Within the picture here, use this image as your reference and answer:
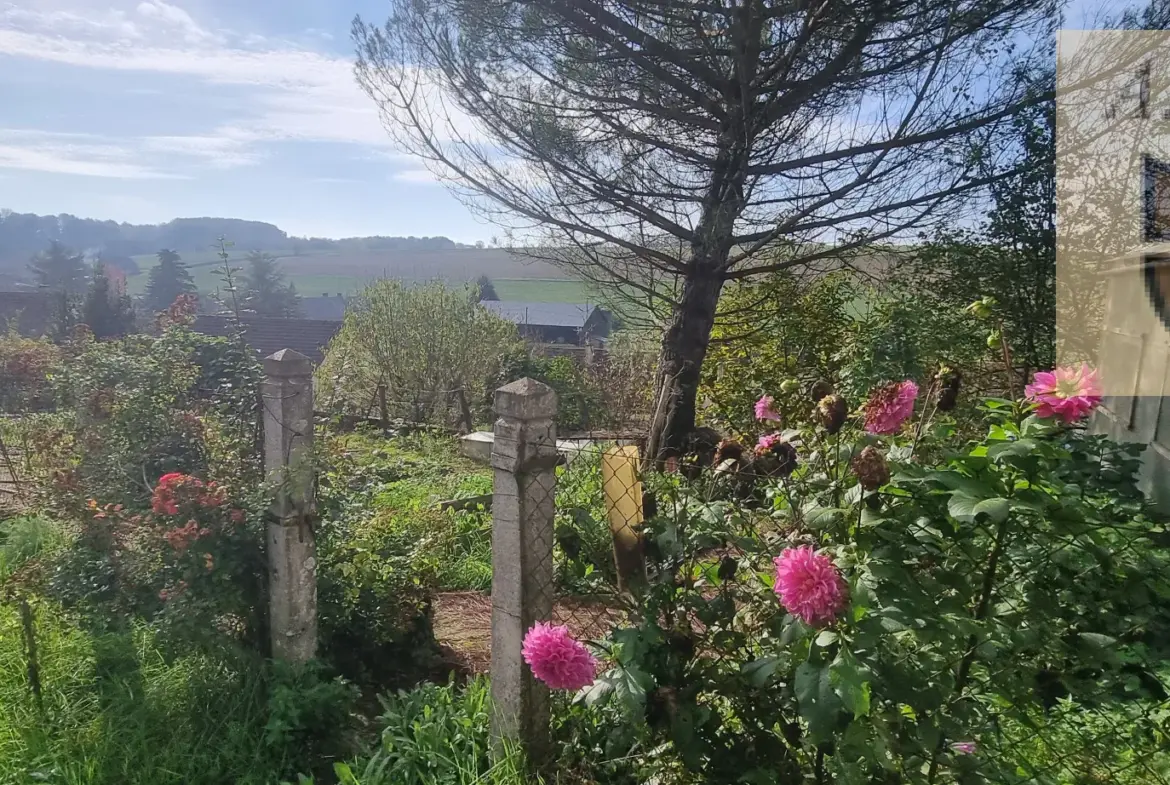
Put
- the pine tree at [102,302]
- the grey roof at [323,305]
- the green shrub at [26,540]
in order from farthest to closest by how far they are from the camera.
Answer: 1. the grey roof at [323,305]
2. the pine tree at [102,302]
3. the green shrub at [26,540]

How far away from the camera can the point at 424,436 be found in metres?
9.03

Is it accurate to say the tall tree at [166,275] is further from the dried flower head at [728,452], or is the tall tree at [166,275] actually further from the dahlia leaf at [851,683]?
the dahlia leaf at [851,683]

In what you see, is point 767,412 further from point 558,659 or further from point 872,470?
point 558,659

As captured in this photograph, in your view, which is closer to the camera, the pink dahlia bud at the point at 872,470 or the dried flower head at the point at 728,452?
the pink dahlia bud at the point at 872,470

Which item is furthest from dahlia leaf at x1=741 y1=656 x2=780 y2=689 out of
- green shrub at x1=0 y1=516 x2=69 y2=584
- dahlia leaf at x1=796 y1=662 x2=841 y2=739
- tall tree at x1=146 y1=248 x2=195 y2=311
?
tall tree at x1=146 y1=248 x2=195 y2=311

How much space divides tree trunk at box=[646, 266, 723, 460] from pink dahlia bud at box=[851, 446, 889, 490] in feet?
15.4

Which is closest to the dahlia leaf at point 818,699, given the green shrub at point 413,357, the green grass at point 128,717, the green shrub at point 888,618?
the green shrub at point 888,618

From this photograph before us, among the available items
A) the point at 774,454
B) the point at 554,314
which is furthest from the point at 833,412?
the point at 554,314

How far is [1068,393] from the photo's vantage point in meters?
1.35

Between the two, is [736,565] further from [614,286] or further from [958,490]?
[614,286]

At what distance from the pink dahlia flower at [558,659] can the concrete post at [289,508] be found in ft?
4.73

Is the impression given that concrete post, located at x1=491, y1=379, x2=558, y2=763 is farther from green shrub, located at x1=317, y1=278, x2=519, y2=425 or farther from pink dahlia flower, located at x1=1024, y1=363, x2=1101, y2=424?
green shrub, located at x1=317, y1=278, x2=519, y2=425

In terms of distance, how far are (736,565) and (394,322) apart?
11.0 metres

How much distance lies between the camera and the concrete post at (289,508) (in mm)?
2773
